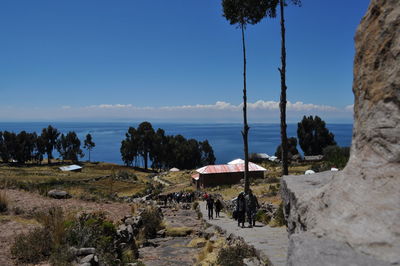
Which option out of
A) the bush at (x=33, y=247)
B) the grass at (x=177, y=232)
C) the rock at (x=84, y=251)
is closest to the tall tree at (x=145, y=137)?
the grass at (x=177, y=232)

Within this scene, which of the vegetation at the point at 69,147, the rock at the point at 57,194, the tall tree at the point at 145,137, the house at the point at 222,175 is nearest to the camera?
the rock at the point at 57,194

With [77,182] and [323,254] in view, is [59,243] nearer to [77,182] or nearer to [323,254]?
[323,254]

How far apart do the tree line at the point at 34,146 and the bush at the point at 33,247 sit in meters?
106

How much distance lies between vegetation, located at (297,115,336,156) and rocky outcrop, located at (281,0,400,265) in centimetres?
8071

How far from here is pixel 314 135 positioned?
82.2 meters

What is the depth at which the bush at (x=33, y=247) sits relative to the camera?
293 inches

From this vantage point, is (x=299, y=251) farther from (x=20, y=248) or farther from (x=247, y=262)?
(x=20, y=248)

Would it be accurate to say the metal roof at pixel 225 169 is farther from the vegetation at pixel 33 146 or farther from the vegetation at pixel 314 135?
the vegetation at pixel 33 146

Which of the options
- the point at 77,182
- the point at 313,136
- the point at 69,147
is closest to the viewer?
the point at 77,182

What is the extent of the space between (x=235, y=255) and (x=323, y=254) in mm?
5555

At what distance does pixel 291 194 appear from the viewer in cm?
648

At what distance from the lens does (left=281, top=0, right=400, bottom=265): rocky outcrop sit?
136 inches

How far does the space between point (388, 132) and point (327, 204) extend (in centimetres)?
124

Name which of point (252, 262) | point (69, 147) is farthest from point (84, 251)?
point (69, 147)
